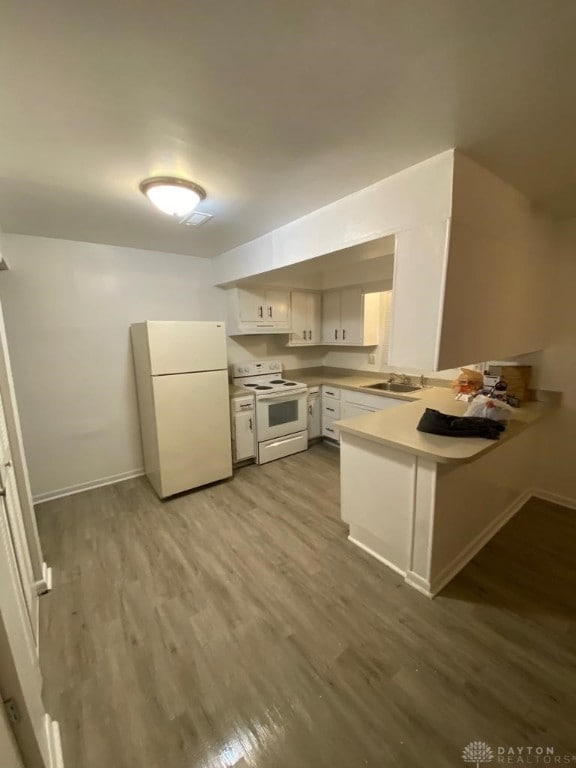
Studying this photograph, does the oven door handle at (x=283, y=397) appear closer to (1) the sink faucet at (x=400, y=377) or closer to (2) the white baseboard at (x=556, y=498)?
(1) the sink faucet at (x=400, y=377)

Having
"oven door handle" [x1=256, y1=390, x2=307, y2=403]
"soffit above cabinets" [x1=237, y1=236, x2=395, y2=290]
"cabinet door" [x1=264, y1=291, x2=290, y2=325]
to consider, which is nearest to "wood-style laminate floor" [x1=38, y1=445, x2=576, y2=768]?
"oven door handle" [x1=256, y1=390, x2=307, y2=403]

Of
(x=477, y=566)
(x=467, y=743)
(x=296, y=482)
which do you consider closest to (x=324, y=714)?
(x=467, y=743)

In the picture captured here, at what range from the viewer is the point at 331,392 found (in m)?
4.00

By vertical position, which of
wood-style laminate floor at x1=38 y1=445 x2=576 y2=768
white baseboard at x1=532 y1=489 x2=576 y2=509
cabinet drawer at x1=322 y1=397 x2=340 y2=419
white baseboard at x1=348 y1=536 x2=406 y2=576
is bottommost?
wood-style laminate floor at x1=38 y1=445 x2=576 y2=768

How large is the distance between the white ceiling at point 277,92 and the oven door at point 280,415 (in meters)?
2.15

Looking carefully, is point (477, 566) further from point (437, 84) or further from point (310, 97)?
point (310, 97)

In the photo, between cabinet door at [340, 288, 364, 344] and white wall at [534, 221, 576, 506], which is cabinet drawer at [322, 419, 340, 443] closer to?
cabinet door at [340, 288, 364, 344]

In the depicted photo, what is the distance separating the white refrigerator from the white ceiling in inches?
47.3

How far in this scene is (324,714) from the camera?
4.23ft

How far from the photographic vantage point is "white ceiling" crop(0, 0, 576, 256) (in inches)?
35.1

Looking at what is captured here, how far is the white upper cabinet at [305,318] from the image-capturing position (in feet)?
13.6

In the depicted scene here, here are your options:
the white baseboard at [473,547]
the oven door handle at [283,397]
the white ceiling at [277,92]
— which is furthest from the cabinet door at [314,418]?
the white ceiling at [277,92]

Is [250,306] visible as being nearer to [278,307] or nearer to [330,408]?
[278,307]

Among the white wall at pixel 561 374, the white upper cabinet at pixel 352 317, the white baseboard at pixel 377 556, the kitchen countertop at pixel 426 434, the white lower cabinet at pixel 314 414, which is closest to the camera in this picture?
the kitchen countertop at pixel 426 434
